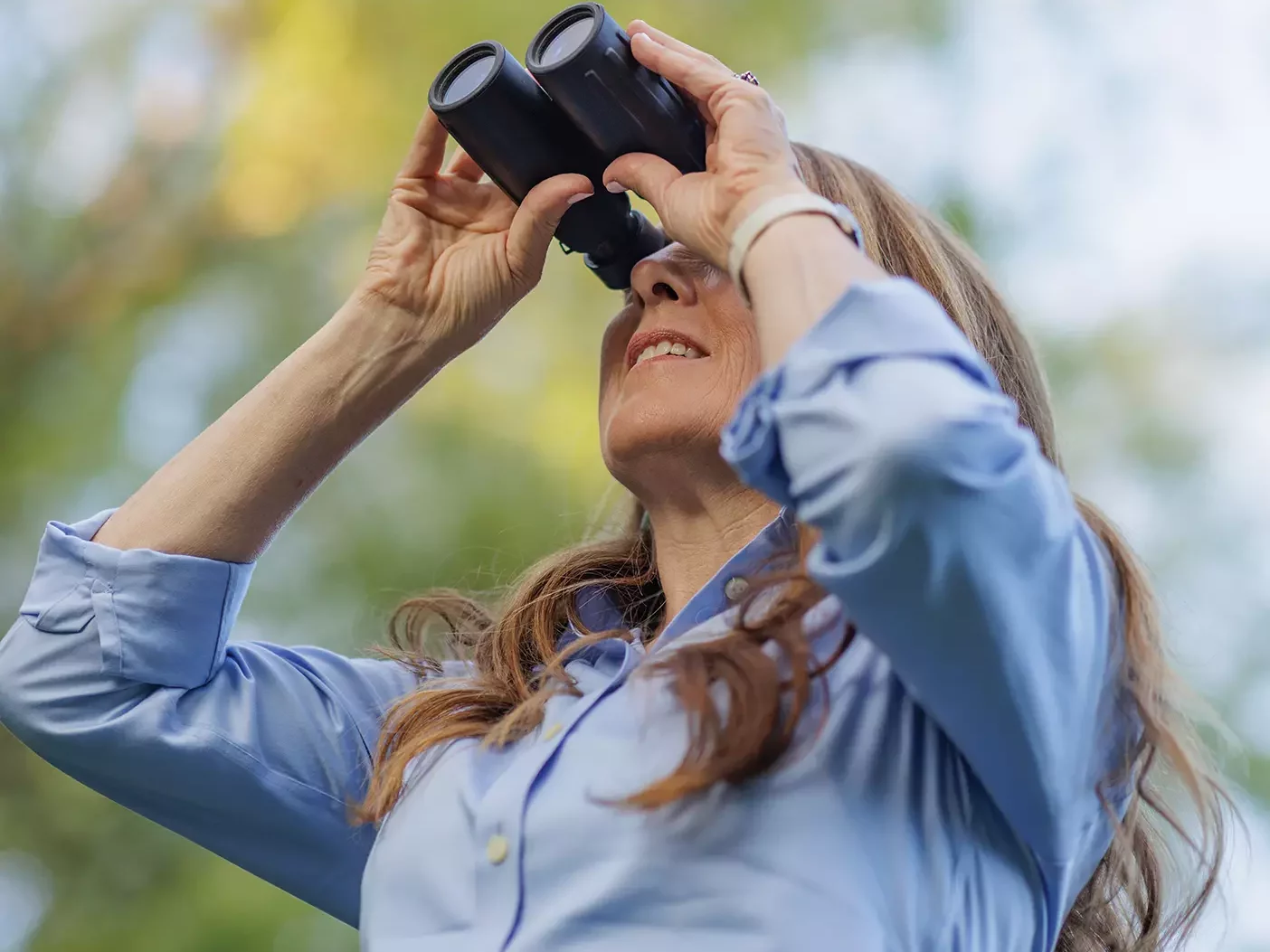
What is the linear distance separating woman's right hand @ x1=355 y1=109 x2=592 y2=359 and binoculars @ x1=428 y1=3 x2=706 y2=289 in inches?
1.6

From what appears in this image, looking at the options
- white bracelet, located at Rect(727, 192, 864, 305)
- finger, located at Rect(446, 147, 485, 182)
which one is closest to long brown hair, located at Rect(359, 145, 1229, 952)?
white bracelet, located at Rect(727, 192, 864, 305)

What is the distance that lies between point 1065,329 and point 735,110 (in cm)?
209

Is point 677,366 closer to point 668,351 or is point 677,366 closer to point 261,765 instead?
point 668,351

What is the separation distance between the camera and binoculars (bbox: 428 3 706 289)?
1.06 m

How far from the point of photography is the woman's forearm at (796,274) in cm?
83

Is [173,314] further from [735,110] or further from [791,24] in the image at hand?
[735,110]

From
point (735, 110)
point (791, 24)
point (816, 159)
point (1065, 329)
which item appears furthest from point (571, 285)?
point (735, 110)

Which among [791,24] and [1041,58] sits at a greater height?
[791,24]

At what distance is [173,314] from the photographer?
2936 mm

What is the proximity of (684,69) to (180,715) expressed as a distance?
0.68m

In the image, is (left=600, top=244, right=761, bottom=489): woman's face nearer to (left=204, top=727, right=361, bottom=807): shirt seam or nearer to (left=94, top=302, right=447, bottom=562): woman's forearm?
(left=94, top=302, right=447, bottom=562): woman's forearm

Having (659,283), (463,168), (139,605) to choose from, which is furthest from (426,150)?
(139,605)

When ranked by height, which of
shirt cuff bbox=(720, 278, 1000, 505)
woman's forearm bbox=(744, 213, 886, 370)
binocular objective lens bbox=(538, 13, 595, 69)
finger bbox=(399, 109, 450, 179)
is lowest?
shirt cuff bbox=(720, 278, 1000, 505)

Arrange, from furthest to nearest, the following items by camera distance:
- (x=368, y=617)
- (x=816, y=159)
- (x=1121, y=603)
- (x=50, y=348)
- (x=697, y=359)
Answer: (x=50, y=348) → (x=368, y=617) → (x=816, y=159) → (x=697, y=359) → (x=1121, y=603)
